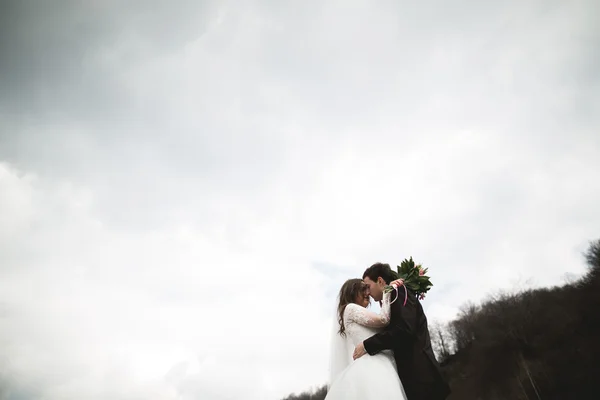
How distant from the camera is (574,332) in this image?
31.0 m

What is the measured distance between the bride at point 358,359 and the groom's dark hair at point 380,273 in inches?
6.5

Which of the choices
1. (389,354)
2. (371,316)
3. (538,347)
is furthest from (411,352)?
(538,347)

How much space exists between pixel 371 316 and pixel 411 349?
56cm

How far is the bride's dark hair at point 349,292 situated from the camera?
4.24 meters

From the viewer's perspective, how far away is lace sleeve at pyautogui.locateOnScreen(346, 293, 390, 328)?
372cm

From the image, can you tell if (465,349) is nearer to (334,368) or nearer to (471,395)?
(471,395)

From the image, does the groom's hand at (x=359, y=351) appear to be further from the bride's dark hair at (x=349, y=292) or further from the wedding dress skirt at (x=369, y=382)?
the bride's dark hair at (x=349, y=292)

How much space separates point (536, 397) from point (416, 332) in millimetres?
35007

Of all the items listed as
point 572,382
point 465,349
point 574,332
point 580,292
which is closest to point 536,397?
point 572,382

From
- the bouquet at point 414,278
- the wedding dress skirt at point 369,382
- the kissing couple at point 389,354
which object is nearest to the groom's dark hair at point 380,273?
the bouquet at point 414,278

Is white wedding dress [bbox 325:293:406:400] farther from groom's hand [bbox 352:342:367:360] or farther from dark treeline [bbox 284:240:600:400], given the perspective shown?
dark treeline [bbox 284:240:600:400]

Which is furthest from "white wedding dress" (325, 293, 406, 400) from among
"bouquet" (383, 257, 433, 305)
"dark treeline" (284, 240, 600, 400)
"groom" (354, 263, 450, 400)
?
"dark treeline" (284, 240, 600, 400)

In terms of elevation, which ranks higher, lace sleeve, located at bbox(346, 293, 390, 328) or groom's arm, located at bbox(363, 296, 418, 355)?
lace sleeve, located at bbox(346, 293, 390, 328)

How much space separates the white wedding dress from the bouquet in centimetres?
43
